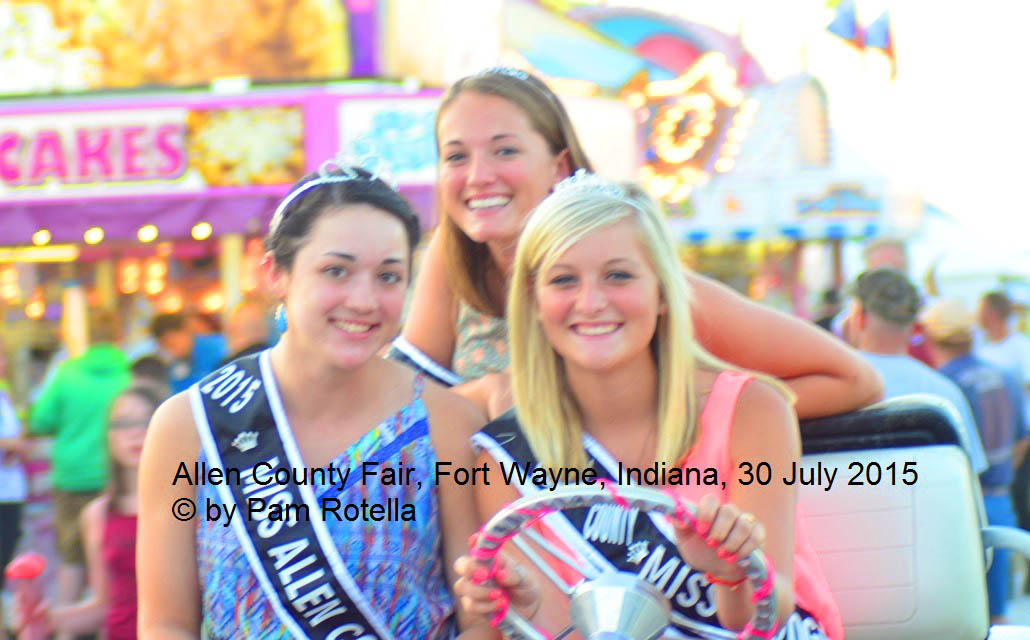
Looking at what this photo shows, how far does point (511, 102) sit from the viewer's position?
9.34 ft

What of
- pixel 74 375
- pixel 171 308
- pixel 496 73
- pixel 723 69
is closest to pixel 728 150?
pixel 723 69

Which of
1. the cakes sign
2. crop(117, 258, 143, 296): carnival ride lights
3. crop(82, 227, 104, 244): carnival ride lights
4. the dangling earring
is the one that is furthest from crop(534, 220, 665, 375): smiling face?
crop(117, 258, 143, 296): carnival ride lights

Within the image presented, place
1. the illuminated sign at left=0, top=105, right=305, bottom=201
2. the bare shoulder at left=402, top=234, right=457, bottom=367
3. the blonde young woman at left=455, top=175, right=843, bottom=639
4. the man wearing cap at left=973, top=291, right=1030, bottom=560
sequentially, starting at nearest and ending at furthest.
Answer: the blonde young woman at left=455, top=175, right=843, bottom=639
the bare shoulder at left=402, top=234, right=457, bottom=367
the man wearing cap at left=973, top=291, right=1030, bottom=560
the illuminated sign at left=0, top=105, right=305, bottom=201

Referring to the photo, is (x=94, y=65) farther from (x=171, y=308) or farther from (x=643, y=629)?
(x=643, y=629)

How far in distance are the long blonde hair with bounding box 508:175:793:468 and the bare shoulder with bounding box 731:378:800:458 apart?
0.19 feet

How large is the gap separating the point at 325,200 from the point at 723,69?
15.2 meters

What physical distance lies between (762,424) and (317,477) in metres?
0.79

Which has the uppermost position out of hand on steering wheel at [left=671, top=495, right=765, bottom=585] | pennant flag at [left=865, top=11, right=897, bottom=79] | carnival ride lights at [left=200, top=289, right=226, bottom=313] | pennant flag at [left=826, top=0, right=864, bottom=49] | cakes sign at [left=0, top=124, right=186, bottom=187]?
pennant flag at [left=826, top=0, right=864, bottom=49]

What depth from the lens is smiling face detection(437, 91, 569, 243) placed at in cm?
283

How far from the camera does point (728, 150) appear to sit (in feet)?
54.2

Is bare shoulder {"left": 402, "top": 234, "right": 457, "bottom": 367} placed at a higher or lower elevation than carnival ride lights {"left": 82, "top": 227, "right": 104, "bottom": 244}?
lower

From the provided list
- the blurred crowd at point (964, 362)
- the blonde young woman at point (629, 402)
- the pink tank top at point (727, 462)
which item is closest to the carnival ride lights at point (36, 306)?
the blurred crowd at point (964, 362)

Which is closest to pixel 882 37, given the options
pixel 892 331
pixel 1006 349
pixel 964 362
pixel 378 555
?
pixel 1006 349

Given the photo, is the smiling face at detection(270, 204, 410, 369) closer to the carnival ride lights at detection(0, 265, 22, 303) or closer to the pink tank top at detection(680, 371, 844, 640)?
the pink tank top at detection(680, 371, 844, 640)
